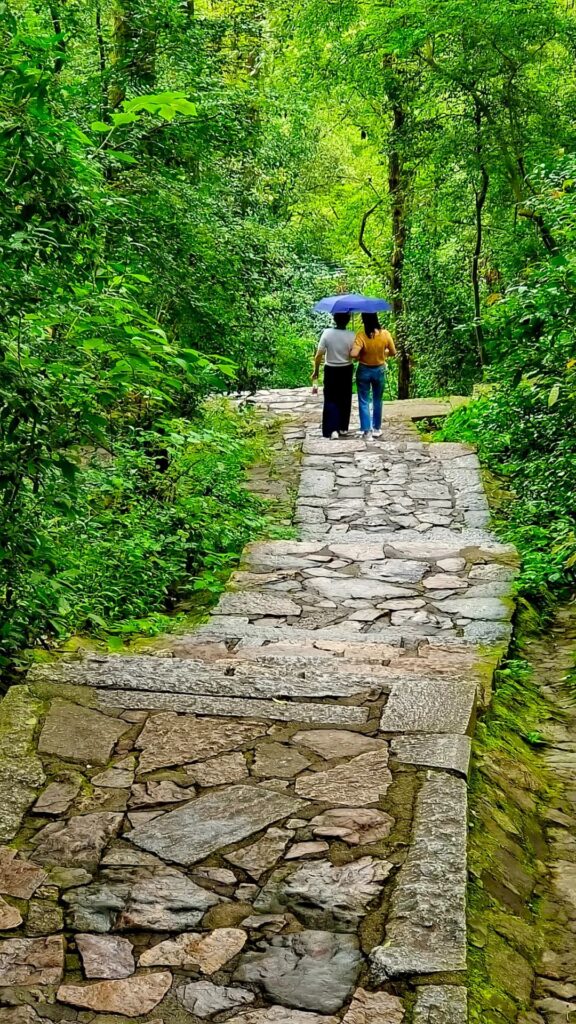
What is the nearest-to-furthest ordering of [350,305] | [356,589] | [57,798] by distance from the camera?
[57,798]
[356,589]
[350,305]

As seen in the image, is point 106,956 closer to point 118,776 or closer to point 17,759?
point 118,776

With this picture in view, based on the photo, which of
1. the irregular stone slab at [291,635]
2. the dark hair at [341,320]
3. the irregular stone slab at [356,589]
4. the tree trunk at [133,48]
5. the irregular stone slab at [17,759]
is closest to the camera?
the irregular stone slab at [17,759]

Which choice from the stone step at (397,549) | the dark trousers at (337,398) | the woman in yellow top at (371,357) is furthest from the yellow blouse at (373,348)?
the stone step at (397,549)

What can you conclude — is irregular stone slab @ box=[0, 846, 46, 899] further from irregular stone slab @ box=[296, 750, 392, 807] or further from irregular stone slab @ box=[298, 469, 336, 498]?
irregular stone slab @ box=[298, 469, 336, 498]

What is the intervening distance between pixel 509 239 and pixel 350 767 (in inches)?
427

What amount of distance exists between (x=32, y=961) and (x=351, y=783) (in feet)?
3.86

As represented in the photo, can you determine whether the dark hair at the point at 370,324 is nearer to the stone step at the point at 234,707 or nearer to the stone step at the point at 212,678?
the stone step at the point at 212,678

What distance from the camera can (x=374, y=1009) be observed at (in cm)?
213

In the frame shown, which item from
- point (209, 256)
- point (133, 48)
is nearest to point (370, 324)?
point (209, 256)

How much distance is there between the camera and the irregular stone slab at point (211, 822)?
2.76m

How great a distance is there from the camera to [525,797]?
11.8 feet

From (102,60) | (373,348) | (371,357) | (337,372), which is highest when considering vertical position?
(102,60)

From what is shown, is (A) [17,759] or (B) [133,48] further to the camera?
(B) [133,48]

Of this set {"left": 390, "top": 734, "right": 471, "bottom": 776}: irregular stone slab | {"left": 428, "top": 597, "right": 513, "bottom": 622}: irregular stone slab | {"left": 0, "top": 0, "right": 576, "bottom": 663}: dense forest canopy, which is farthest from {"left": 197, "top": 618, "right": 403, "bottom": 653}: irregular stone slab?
{"left": 390, "top": 734, "right": 471, "bottom": 776}: irregular stone slab
